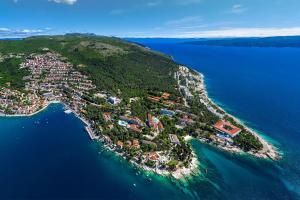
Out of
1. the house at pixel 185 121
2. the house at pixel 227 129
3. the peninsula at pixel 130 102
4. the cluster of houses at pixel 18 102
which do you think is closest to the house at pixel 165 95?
the peninsula at pixel 130 102

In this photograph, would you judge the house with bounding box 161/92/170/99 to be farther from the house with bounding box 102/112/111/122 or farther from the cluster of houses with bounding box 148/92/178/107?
the house with bounding box 102/112/111/122

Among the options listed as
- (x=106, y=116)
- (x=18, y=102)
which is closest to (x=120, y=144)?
(x=106, y=116)

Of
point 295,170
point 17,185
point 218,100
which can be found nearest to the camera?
point 17,185

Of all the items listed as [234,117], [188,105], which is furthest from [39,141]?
[234,117]

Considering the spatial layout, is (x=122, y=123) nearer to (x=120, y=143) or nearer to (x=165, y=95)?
(x=120, y=143)

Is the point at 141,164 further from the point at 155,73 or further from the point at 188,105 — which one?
the point at 155,73

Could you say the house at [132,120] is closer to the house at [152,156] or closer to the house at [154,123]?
the house at [154,123]
